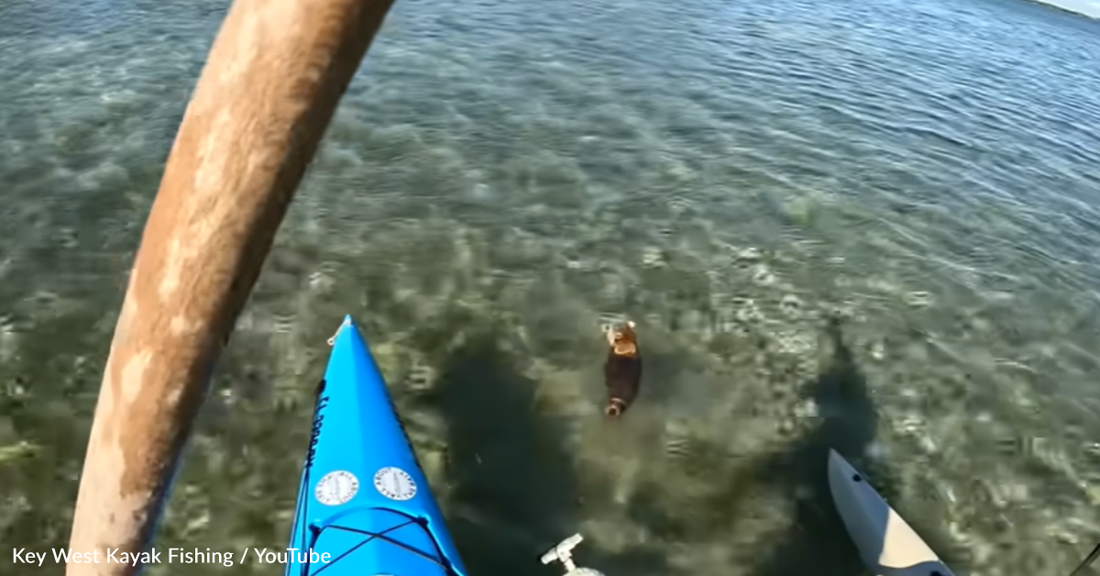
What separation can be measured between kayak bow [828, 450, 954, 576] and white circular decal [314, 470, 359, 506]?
3.91m

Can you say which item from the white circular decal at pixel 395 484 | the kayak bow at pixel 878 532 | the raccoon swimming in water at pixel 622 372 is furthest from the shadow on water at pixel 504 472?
the kayak bow at pixel 878 532

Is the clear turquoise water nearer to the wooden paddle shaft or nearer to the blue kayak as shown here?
the blue kayak

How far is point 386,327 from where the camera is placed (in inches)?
307

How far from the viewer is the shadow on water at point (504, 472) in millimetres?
5945

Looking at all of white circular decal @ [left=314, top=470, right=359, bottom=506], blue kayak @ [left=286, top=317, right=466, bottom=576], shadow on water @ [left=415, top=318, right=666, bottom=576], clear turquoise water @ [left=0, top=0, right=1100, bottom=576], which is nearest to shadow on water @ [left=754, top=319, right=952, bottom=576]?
clear turquoise water @ [left=0, top=0, right=1100, bottom=576]

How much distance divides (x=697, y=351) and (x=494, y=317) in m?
2.14

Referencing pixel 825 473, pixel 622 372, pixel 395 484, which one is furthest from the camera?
pixel 622 372

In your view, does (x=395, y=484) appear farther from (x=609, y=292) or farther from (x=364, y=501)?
(x=609, y=292)

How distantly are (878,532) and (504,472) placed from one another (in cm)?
300

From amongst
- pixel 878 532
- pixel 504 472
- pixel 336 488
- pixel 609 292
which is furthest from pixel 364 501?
→ pixel 609 292

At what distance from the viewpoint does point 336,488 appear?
201 inches

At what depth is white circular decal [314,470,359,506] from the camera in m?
5.02

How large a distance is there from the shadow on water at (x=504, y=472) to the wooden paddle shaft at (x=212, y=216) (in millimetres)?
4575

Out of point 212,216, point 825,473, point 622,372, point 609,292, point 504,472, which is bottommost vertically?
point 504,472
